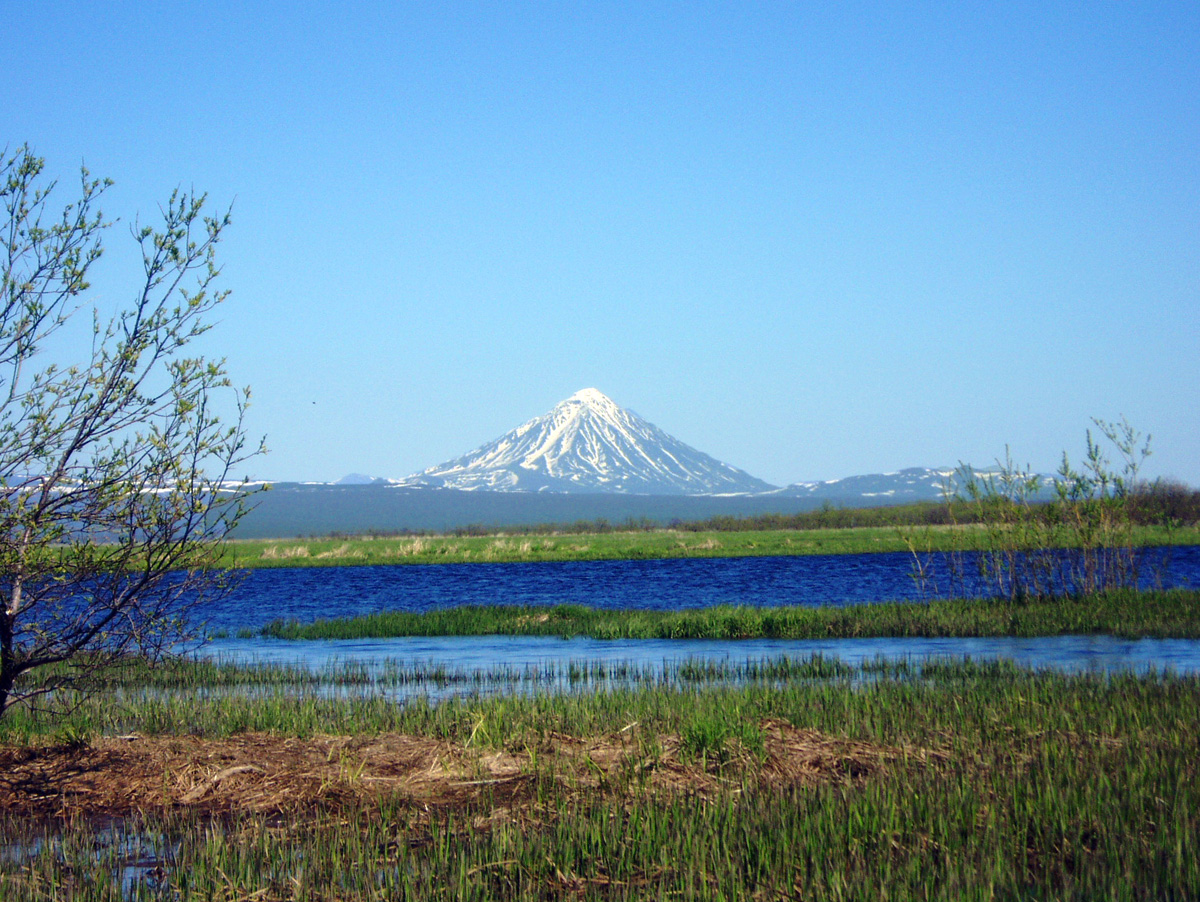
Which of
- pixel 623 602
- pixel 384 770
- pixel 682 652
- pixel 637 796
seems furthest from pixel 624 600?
pixel 637 796

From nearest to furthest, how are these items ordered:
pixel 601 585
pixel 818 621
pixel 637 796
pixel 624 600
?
pixel 637 796 < pixel 818 621 < pixel 624 600 < pixel 601 585

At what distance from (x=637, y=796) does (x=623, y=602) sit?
3300 centimetres

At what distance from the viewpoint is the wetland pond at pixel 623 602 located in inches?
953

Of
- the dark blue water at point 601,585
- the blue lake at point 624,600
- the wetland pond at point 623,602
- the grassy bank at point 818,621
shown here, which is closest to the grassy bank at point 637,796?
the wetland pond at point 623,602

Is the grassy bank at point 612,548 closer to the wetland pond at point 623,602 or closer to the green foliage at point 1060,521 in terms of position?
the wetland pond at point 623,602

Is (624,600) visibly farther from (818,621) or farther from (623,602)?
(818,621)

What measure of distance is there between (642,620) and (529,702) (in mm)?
16382

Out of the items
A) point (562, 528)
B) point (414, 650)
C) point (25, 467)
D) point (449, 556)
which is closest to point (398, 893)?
point (25, 467)

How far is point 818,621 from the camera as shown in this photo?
3038 centimetres

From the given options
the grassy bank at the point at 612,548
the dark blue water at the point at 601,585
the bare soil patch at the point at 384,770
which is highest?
the bare soil patch at the point at 384,770

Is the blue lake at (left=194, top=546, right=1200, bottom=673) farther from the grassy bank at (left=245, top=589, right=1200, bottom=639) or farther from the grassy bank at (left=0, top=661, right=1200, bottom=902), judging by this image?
the grassy bank at (left=0, top=661, right=1200, bottom=902)

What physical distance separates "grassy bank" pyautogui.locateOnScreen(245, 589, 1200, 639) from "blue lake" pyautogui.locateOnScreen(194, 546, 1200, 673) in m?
1.25

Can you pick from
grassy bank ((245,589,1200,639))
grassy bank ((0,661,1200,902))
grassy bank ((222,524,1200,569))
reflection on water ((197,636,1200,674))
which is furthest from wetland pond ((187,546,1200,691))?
grassy bank ((0,661,1200,902))

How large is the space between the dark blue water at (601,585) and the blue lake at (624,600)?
10cm
